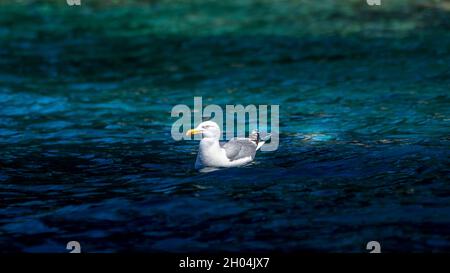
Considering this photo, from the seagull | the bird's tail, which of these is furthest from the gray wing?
the bird's tail

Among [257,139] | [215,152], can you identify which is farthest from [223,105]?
[215,152]

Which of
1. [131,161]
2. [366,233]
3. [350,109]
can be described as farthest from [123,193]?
[350,109]

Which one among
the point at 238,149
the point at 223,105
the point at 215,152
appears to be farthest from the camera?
the point at 223,105

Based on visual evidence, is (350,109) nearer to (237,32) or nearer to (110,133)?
(110,133)

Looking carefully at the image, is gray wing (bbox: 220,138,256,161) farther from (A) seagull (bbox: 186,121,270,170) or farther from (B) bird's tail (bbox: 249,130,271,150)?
(B) bird's tail (bbox: 249,130,271,150)

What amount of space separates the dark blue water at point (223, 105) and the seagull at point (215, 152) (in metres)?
0.24

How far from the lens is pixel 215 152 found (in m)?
15.2

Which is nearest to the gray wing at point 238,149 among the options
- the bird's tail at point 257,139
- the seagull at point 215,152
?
the seagull at point 215,152

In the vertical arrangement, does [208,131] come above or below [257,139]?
above

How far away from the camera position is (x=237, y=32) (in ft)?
90.5

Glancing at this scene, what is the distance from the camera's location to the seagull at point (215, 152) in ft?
49.8

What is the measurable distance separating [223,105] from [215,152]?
220 inches

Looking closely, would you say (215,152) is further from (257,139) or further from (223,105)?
(223,105)

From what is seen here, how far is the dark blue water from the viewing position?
505 inches
